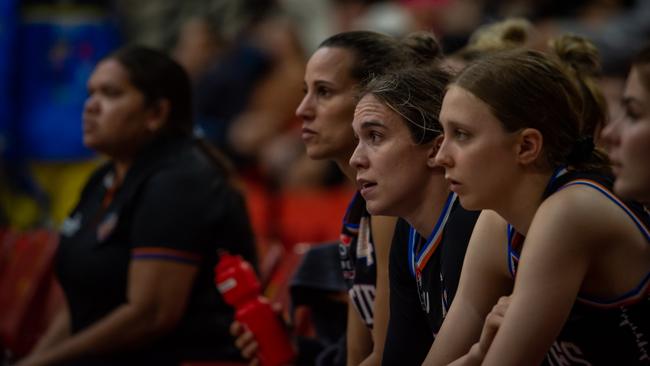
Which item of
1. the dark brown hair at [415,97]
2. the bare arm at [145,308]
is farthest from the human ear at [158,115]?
the dark brown hair at [415,97]

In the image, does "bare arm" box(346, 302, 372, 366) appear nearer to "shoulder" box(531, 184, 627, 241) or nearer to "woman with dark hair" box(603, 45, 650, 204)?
"shoulder" box(531, 184, 627, 241)

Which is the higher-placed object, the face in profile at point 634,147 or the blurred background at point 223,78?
the face in profile at point 634,147

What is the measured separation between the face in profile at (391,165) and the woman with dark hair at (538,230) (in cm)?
23

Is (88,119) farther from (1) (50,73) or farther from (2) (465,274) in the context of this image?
(1) (50,73)

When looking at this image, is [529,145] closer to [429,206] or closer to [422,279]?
[429,206]

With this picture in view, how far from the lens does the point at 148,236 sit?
3.53 metres

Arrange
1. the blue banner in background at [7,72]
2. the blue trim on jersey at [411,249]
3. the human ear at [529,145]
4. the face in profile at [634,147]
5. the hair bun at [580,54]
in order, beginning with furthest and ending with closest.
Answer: the blue banner in background at [7,72] < the hair bun at [580,54] < the blue trim on jersey at [411,249] < the human ear at [529,145] < the face in profile at [634,147]

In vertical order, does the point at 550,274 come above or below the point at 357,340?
above

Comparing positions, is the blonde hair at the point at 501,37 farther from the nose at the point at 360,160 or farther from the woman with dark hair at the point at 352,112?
the nose at the point at 360,160

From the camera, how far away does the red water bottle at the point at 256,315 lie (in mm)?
3164

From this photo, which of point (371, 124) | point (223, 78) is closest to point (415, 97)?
point (371, 124)

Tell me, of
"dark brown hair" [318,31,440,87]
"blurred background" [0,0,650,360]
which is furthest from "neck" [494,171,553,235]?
"blurred background" [0,0,650,360]

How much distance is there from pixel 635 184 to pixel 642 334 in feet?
1.04

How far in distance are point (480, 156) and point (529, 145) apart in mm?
100
